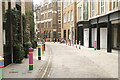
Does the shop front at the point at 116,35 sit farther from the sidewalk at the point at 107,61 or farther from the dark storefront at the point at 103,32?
the sidewalk at the point at 107,61

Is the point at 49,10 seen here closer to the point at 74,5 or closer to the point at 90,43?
the point at 74,5

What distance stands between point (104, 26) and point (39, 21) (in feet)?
187

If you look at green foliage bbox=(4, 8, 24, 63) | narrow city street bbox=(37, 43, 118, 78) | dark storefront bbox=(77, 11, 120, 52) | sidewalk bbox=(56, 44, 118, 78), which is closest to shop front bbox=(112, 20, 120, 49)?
dark storefront bbox=(77, 11, 120, 52)

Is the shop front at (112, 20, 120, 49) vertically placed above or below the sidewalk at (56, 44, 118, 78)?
above

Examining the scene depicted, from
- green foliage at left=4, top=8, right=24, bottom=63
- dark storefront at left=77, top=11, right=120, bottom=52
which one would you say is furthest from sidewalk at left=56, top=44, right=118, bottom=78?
green foliage at left=4, top=8, right=24, bottom=63

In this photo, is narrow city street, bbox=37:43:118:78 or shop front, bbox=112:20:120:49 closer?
narrow city street, bbox=37:43:118:78

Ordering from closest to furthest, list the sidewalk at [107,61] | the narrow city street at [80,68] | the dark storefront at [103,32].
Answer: the narrow city street at [80,68] < the sidewalk at [107,61] < the dark storefront at [103,32]

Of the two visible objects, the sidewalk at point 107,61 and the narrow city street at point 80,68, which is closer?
the narrow city street at point 80,68

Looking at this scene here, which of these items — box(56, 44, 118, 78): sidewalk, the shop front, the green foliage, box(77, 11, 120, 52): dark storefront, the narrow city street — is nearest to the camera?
the narrow city street

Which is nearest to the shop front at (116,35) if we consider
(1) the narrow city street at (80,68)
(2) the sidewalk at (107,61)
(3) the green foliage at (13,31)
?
(2) the sidewalk at (107,61)

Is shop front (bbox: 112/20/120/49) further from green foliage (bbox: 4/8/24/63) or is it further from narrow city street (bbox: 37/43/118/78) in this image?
green foliage (bbox: 4/8/24/63)

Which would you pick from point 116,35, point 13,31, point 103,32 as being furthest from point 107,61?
point 103,32

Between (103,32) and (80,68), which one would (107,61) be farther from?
(103,32)

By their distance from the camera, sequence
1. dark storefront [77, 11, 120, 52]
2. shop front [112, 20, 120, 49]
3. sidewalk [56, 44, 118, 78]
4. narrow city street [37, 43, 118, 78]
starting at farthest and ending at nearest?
1. shop front [112, 20, 120, 49]
2. dark storefront [77, 11, 120, 52]
3. sidewalk [56, 44, 118, 78]
4. narrow city street [37, 43, 118, 78]
